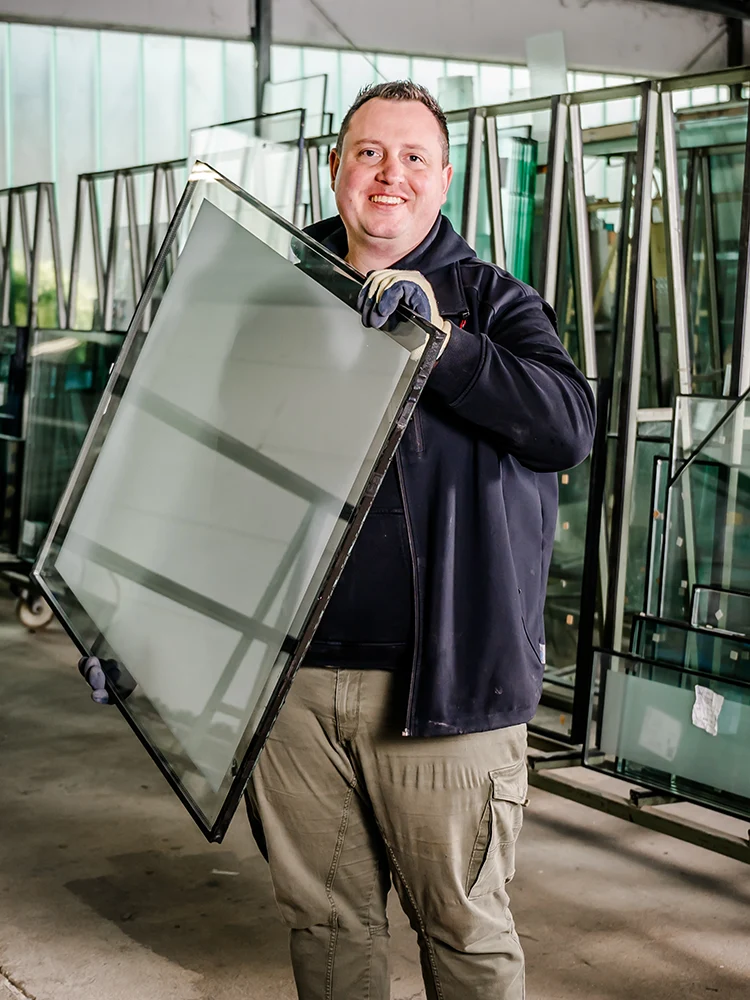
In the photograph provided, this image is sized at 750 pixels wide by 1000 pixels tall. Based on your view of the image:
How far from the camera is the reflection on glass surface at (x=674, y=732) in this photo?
2580 mm

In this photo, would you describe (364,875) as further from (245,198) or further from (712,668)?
(712,668)

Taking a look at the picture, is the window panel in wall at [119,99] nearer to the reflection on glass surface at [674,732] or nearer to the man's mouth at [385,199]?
the reflection on glass surface at [674,732]

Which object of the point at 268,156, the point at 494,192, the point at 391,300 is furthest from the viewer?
the point at 268,156

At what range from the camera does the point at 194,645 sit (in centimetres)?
142

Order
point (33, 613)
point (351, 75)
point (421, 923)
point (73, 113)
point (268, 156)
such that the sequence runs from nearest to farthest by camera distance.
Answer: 1. point (421, 923)
2. point (268, 156)
3. point (33, 613)
4. point (73, 113)
5. point (351, 75)

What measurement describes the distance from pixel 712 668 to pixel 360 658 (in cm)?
141

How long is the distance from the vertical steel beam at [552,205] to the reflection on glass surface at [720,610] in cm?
99

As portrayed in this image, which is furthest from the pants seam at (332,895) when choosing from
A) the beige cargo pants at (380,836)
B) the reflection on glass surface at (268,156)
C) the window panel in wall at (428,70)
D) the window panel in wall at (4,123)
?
the window panel in wall at (428,70)

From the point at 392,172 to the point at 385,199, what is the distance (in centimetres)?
3

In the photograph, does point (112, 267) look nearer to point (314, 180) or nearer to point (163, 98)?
point (314, 180)

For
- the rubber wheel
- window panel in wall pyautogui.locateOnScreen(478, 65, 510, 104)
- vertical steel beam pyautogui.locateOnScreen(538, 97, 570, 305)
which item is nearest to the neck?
vertical steel beam pyautogui.locateOnScreen(538, 97, 570, 305)

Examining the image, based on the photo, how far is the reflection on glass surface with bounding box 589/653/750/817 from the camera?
2.58 metres

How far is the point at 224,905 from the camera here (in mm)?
Result: 2596

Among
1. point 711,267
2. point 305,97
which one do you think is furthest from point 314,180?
point 305,97
